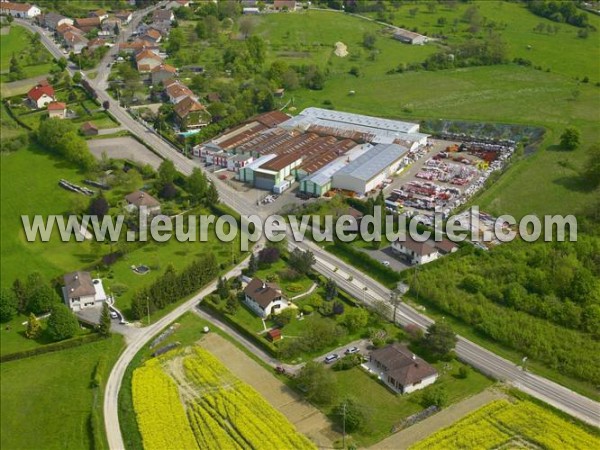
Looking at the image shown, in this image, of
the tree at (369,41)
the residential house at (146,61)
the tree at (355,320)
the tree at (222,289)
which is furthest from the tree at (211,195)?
the tree at (369,41)

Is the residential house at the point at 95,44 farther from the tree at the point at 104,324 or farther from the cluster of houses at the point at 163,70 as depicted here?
the tree at the point at 104,324

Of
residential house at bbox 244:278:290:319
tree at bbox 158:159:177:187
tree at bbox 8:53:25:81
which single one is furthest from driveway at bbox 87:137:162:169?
tree at bbox 8:53:25:81

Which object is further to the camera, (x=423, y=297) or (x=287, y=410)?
(x=423, y=297)

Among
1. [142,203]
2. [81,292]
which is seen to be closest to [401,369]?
[81,292]

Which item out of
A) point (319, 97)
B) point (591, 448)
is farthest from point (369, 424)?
point (319, 97)

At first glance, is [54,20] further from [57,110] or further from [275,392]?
[275,392]

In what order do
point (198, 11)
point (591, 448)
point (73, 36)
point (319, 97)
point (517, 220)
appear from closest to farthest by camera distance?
point (591, 448) < point (517, 220) < point (319, 97) < point (73, 36) < point (198, 11)

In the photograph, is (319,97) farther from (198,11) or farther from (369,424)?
(369,424)
